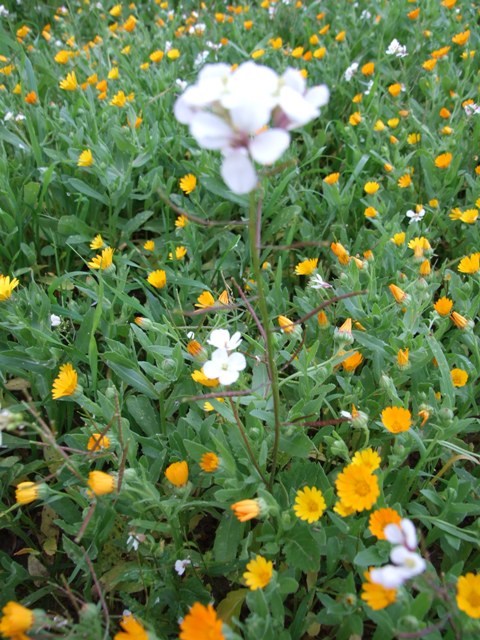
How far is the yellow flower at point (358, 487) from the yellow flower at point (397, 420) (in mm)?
159

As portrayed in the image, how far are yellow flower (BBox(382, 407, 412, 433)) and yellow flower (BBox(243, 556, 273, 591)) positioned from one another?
0.43 meters

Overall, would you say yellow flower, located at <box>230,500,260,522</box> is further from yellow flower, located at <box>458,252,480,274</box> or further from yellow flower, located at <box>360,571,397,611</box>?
yellow flower, located at <box>458,252,480,274</box>

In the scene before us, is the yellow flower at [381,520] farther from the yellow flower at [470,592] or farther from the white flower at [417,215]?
the white flower at [417,215]

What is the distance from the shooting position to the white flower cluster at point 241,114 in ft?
2.56

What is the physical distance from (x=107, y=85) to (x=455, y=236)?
2.04m

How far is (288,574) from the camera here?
128 cm

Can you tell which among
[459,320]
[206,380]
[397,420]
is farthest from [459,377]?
[206,380]

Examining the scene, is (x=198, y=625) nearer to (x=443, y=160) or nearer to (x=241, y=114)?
(x=241, y=114)

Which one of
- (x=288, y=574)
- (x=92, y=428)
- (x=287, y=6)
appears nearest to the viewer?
(x=288, y=574)

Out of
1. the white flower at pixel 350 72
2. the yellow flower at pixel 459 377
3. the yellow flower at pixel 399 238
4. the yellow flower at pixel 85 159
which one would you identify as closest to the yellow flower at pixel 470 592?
the yellow flower at pixel 459 377

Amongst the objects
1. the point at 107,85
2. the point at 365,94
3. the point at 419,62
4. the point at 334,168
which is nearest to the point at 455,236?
the point at 334,168

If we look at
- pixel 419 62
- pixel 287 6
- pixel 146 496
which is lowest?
pixel 146 496

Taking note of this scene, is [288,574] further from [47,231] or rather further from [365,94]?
[365,94]

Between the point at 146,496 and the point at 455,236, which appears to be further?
the point at 455,236
